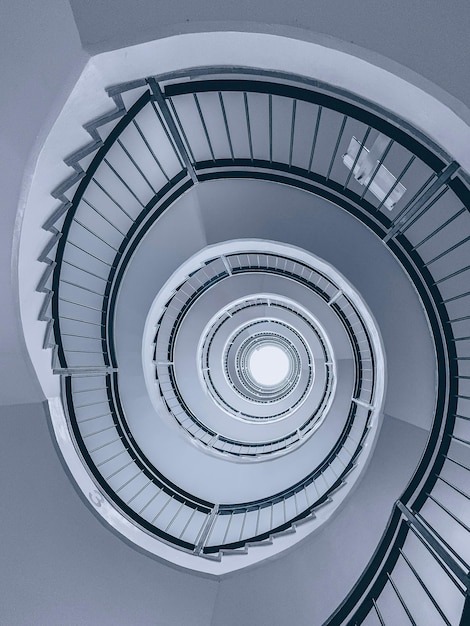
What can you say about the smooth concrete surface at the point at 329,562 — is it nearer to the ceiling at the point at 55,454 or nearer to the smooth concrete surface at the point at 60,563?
the ceiling at the point at 55,454

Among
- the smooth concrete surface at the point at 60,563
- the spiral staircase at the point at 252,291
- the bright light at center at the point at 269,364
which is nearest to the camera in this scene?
the smooth concrete surface at the point at 60,563

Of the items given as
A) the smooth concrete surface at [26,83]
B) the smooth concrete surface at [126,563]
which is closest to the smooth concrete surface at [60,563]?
the smooth concrete surface at [126,563]

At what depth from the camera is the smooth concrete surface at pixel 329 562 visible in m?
4.34

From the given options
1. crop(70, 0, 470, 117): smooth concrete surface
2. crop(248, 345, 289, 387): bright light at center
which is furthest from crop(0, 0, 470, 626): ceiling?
crop(248, 345, 289, 387): bright light at center

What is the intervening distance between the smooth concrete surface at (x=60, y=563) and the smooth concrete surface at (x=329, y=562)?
400 mm

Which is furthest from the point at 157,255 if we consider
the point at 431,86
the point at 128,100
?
the point at 431,86

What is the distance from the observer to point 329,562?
4.62m

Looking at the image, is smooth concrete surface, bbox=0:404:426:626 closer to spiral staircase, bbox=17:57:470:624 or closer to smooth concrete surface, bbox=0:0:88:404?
spiral staircase, bbox=17:57:470:624

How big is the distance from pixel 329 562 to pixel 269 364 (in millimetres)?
12030

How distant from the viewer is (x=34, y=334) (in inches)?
137

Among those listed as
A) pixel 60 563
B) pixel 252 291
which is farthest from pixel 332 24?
pixel 252 291

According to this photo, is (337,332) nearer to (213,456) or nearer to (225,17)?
(213,456)

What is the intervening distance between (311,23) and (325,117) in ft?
5.97

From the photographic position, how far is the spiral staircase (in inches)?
143
